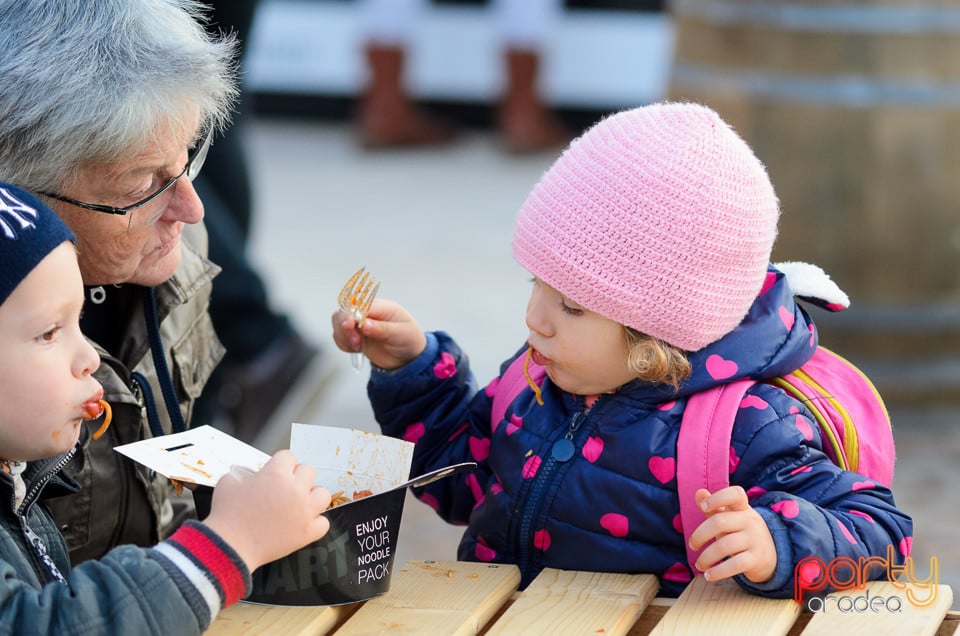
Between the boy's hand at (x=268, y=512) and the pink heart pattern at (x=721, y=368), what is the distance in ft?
1.83

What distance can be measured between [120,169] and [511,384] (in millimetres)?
637

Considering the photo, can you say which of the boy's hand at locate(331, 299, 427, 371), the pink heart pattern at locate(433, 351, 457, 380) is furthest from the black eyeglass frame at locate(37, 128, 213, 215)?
the pink heart pattern at locate(433, 351, 457, 380)

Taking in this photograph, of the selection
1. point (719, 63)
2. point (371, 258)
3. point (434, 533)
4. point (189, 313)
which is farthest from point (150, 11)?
point (371, 258)

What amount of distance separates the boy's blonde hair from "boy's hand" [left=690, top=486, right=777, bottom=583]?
21cm

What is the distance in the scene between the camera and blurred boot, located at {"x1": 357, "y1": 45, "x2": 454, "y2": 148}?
7789 mm

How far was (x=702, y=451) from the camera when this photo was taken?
180 centimetres

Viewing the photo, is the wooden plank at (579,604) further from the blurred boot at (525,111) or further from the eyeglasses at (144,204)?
the blurred boot at (525,111)

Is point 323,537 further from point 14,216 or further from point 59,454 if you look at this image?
point 14,216

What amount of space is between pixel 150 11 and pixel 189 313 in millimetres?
557

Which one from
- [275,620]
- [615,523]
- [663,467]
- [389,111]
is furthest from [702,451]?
[389,111]

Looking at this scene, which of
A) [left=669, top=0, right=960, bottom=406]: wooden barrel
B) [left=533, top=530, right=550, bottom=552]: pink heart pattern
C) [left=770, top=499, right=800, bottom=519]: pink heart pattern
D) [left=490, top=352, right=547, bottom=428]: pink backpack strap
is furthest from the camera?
[left=669, top=0, right=960, bottom=406]: wooden barrel

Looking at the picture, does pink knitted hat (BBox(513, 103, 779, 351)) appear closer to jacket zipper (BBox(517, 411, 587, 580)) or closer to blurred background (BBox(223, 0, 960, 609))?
jacket zipper (BBox(517, 411, 587, 580))

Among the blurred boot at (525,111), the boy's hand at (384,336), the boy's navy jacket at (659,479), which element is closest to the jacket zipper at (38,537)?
the boy's hand at (384,336)

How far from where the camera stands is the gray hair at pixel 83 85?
5.95ft
